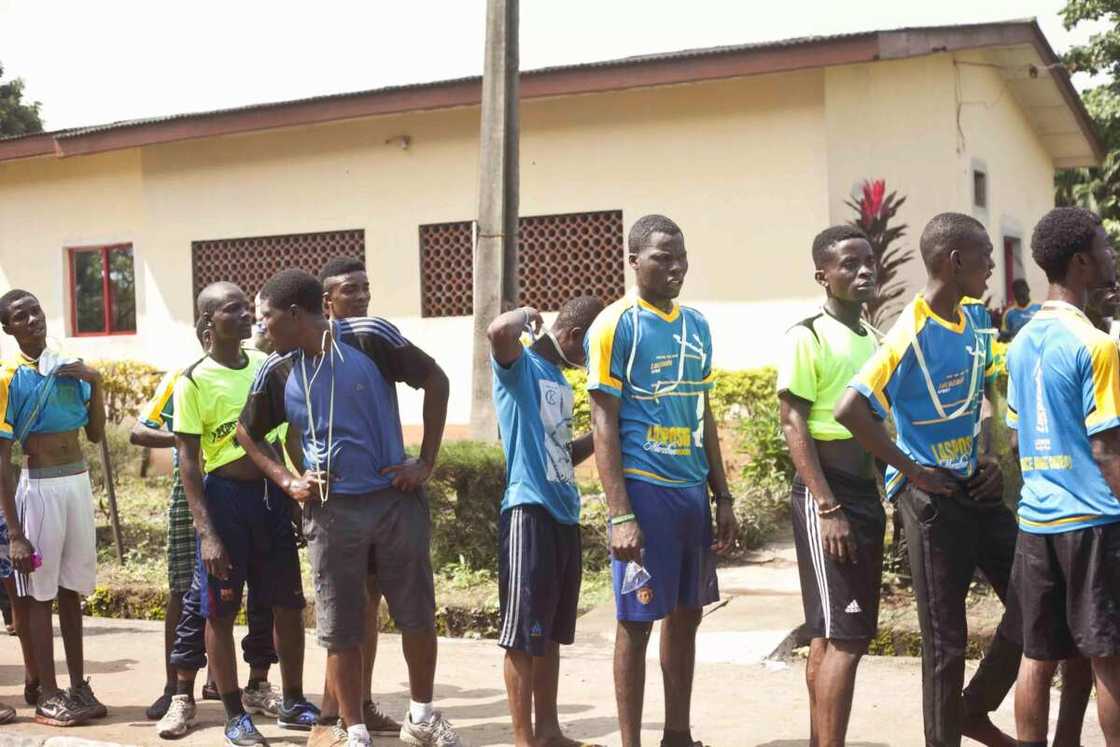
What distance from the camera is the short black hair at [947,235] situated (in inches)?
192

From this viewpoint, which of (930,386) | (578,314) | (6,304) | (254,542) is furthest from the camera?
(6,304)

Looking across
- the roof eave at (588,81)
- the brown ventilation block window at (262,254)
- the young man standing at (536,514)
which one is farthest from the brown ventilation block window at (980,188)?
the young man standing at (536,514)

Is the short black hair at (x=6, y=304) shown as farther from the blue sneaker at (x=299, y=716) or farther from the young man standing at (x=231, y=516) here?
the blue sneaker at (x=299, y=716)

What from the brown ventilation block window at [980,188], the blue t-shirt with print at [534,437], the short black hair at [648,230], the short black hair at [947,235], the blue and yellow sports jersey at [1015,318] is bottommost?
the blue t-shirt with print at [534,437]

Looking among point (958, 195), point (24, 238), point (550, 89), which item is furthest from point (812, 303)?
point (24, 238)

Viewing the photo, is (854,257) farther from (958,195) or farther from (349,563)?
(958,195)

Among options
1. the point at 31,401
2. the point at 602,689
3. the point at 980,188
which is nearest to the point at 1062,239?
the point at 602,689

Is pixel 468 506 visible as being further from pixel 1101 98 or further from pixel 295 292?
pixel 1101 98

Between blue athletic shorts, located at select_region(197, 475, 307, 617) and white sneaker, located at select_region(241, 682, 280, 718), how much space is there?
0.59 meters

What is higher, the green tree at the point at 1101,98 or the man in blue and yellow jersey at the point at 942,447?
the green tree at the point at 1101,98

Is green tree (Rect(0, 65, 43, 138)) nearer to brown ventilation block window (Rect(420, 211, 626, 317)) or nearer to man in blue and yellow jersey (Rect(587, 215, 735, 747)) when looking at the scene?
brown ventilation block window (Rect(420, 211, 626, 317))

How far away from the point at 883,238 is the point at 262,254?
6900mm

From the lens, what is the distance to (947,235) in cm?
488

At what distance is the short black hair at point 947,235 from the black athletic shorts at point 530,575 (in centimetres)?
169
